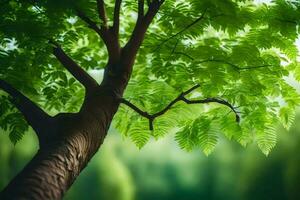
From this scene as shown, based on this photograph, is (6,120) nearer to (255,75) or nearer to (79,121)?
(79,121)

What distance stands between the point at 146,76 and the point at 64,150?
1.58 meters

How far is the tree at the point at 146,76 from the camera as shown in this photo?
8.52ft

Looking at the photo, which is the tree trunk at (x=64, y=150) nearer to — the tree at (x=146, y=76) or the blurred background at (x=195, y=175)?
the tree at (x=146, y=76)

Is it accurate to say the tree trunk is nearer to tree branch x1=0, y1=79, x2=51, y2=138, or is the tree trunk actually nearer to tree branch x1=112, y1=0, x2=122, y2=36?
tree branch x1=0, y1=79, x2=51, y2=138

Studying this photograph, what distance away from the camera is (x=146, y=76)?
3836 mm

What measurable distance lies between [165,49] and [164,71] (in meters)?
0.19

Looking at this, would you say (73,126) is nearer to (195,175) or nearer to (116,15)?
(116,15)

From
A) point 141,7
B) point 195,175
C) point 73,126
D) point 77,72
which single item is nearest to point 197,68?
point 141,7

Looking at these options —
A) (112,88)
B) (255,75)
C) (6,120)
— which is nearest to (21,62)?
(6,120)

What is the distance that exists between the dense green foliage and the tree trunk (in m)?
0.54

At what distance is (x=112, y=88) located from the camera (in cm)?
307

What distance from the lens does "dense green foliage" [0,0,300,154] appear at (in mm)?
3043

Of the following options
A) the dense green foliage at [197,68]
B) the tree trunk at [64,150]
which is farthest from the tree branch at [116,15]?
the tree trunk at [64,150]

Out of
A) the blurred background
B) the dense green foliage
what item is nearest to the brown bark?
the dense green foliage
